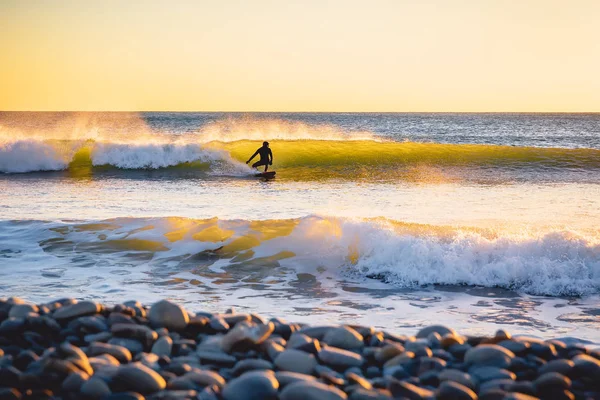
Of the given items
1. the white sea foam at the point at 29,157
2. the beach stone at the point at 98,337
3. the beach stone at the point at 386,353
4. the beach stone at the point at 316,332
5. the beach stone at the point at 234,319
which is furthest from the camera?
the white sea foam at the point at 29,157

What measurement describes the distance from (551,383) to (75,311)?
2.94m

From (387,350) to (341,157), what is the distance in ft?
69.4

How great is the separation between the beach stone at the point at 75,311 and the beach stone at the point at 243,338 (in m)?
1.01

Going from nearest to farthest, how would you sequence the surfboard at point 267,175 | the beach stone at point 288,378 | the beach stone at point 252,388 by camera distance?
the beach stone at point 252,388 < the beach stone at point 288,378 < the surfboard at point 267,175

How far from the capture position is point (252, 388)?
304cm

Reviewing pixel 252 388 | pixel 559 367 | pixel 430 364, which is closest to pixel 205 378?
pixel 252 388

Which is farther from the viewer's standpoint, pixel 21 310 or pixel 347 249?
pixel 347 249

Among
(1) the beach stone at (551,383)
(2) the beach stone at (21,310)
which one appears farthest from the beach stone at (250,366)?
(2) the beach stone at (21,310)

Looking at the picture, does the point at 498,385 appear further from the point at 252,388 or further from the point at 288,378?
the point at 252,388

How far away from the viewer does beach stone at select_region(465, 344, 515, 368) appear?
138 inches

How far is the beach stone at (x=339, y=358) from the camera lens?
11.6ft

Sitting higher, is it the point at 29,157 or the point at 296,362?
the point at 29,157

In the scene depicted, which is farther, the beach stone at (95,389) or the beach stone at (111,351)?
the beach stone at (111,351)

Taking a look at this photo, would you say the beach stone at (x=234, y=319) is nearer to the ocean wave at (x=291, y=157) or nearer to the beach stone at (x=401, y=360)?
the beach stone at (x=401, y=360)
